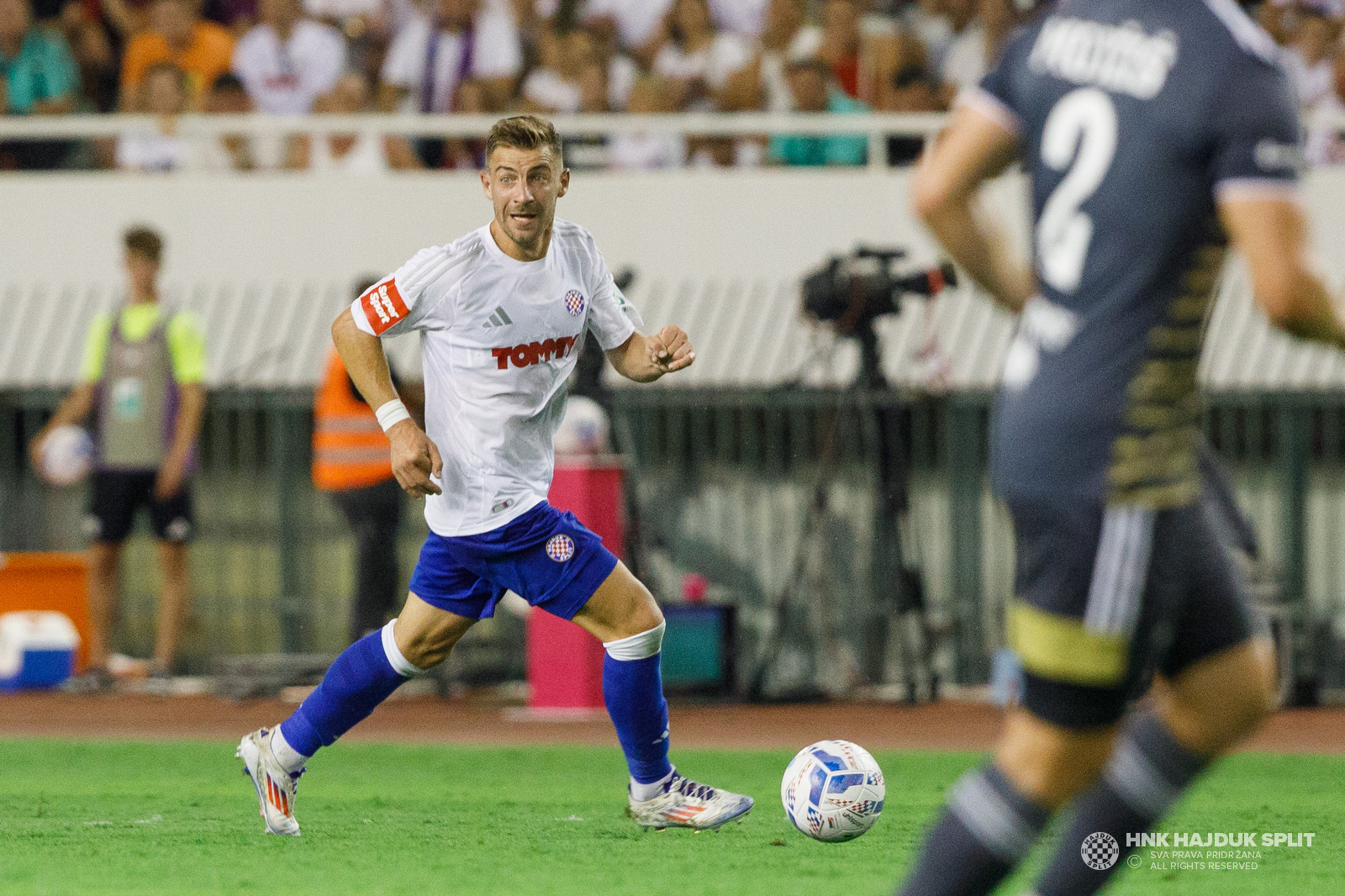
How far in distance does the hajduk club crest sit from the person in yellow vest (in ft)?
19.9

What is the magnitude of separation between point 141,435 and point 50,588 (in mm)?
1239

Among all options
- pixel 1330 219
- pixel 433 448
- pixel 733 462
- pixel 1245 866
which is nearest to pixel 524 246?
pixel 433 448

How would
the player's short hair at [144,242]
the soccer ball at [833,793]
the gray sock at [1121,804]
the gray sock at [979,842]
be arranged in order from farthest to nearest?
1. the player's short hair at [144,242]
2. the soccer ball at [833,793]
3. the gray sock at [1121,804]
4. the gray sock at [979,842]

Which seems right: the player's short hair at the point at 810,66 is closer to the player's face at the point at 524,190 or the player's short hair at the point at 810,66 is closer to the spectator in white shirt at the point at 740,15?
the spectator in white shirt at the point at 740,15

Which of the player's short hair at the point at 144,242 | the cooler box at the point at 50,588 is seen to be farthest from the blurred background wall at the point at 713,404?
the player's short hair at the point at 144,242

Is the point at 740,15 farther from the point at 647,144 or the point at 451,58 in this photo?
the point at 451,58

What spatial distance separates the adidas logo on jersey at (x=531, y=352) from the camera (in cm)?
633

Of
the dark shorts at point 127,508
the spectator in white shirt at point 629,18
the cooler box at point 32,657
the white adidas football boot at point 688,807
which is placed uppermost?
the spectator in white shirt at point 629,18

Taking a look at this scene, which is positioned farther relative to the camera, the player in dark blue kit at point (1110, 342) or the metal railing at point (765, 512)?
the metal railing at point (765, 512)

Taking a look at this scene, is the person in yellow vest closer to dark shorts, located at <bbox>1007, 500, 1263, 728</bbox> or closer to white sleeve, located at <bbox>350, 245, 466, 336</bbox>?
white sleeve, located at <bbox>350, 245, 466, 336</bbox>

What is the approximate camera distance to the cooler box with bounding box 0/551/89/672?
12.3 meters

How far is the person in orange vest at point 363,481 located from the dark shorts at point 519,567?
480 cm

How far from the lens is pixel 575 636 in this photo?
35.2 ft

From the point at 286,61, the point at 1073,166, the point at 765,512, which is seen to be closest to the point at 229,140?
the point at 286,61
